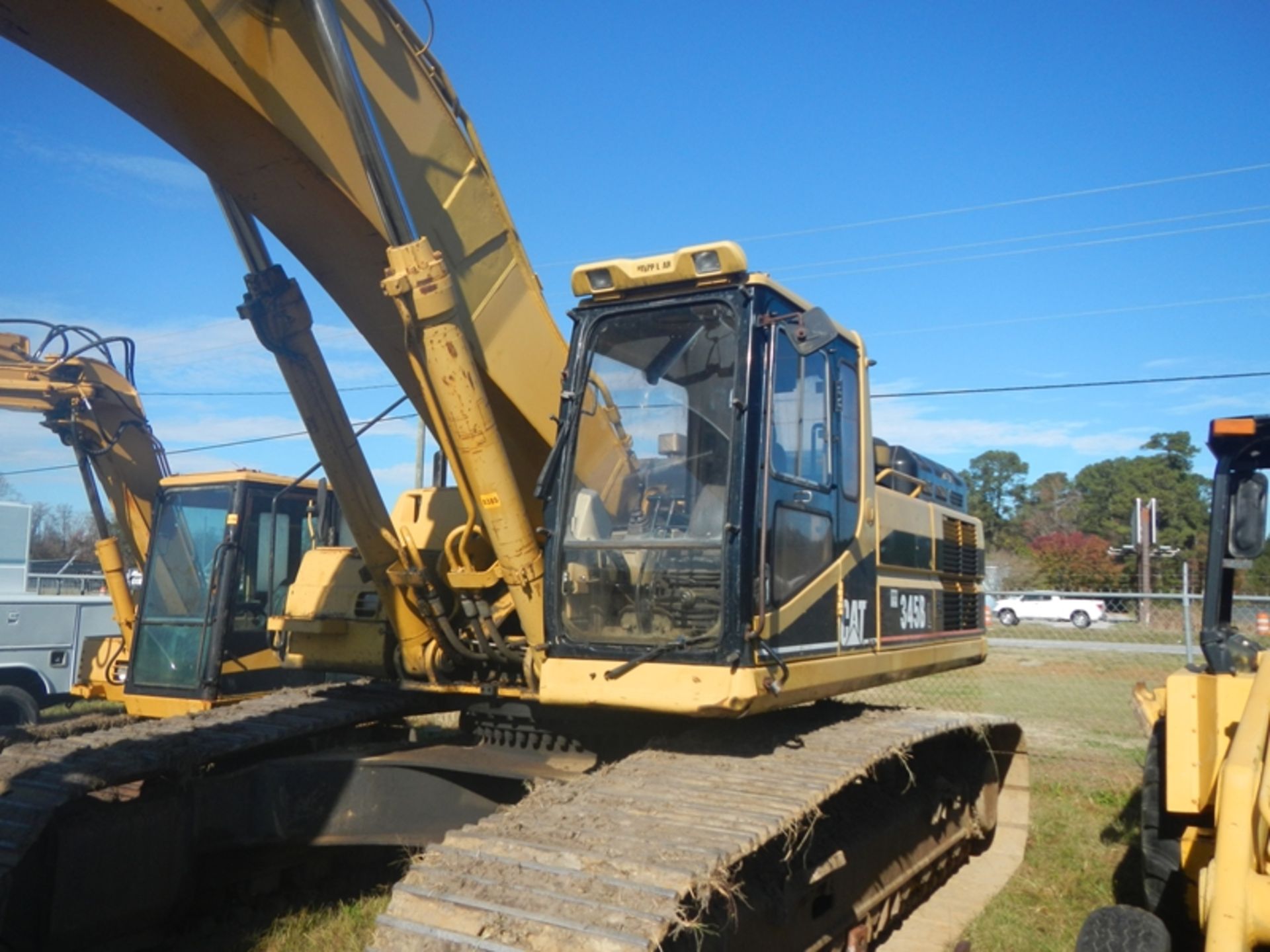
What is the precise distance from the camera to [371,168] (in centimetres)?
425

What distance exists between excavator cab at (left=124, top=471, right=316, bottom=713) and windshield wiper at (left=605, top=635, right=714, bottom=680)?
4829mm

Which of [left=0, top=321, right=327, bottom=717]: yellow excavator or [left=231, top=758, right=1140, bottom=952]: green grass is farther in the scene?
[left=0, top=321, right=327, bottom=717]: yellow excavator

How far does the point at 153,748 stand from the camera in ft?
17.4

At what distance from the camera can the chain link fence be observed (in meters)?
11.5

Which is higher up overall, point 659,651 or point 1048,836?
point 659,651

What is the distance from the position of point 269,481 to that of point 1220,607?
6.53 meters

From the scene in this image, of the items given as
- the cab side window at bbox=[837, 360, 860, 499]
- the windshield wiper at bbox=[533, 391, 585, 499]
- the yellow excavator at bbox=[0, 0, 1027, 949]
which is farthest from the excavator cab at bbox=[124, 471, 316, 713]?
the cab side window at bbox=[837, 360, 860, 499]

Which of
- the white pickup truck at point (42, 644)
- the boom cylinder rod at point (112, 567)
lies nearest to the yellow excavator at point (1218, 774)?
the boom cylinder rod at point (112, 567)

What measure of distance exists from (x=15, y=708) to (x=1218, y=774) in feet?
35.3

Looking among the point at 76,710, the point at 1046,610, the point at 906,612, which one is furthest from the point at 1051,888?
the point at 1046,610

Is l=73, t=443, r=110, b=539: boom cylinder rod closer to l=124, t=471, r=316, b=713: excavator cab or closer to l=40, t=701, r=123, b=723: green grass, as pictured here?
l=124, t=471, r=316, b=713: excavator cab

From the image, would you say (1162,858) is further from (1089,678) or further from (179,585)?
(1089,678)

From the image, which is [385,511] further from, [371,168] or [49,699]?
[49,699]

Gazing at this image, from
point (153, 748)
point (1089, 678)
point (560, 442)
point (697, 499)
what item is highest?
point (560, 442)
